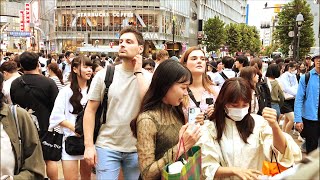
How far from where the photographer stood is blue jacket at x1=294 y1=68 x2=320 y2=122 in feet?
19.9

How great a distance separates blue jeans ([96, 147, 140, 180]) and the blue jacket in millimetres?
3426

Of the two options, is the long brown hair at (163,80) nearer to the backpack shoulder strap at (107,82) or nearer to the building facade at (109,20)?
the backpack shoulder strap at (107,82)

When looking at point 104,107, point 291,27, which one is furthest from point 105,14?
point 104,107

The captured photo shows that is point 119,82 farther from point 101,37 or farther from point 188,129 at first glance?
point 101,37

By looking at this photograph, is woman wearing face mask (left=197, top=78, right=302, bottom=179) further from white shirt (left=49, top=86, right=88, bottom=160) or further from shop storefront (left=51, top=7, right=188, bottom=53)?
shop storefront (left=51, top=7, right=188, bottom=53)

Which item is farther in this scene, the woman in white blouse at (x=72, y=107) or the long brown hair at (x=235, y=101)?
the woman in white blouse at (x=72, y=107)

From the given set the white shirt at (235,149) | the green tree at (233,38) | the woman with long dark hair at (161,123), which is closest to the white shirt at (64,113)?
the woman with long dark hair at (161,123)

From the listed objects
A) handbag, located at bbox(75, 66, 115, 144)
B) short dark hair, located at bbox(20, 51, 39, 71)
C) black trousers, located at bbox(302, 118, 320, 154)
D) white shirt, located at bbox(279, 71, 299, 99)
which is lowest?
black trousers, located at bbox(302, 118, 320, 154)

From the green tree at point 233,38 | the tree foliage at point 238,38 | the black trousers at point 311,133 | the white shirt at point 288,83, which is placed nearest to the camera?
the black trousers at point 311,133

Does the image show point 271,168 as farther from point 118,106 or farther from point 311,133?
point 311,133

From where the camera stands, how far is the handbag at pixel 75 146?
4594 millimetres

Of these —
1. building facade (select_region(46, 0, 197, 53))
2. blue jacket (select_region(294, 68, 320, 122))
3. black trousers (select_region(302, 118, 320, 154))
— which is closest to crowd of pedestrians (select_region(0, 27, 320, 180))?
blue jacket (select_region(294, 68, 320, 122))

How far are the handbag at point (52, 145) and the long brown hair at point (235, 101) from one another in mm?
2582

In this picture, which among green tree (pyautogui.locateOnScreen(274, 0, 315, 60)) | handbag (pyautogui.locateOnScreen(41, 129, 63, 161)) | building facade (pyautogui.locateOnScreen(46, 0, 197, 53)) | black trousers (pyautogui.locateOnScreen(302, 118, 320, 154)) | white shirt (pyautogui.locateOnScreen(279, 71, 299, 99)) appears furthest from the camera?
building facade (pyautogui.locateOnScreen(46, 0, 197, 53))
